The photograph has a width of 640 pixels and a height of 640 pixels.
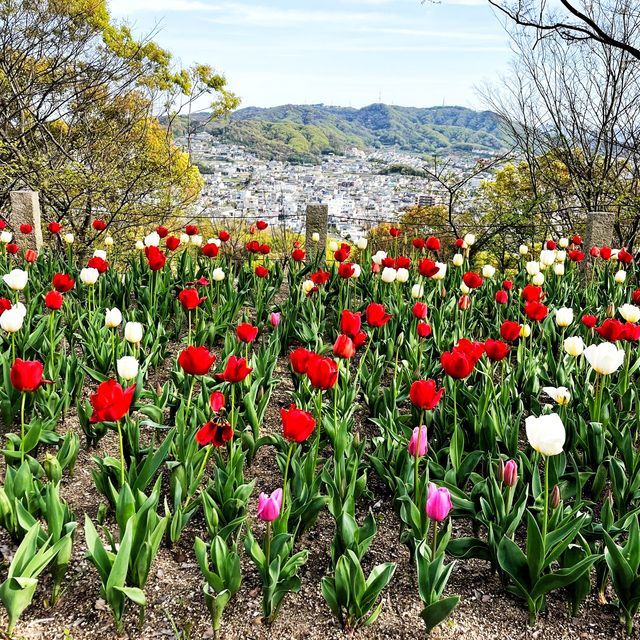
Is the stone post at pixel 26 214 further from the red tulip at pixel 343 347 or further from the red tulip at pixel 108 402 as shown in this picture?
the red tulip at pixel 108 402

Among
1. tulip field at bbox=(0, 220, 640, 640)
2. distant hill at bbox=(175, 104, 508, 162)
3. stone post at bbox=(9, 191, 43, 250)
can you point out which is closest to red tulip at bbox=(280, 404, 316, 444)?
tulip field at bbox=(0, 220, 640, 640)

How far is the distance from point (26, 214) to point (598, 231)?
18.6ft

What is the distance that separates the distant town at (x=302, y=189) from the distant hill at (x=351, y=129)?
0.92m

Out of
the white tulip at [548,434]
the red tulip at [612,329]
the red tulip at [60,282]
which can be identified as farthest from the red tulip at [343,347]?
the red tulip at [60,282]

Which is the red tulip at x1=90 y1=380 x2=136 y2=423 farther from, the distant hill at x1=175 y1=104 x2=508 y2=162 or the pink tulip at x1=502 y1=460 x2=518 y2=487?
the distant hill at x1=175 y1=104 x2=508 y2=162

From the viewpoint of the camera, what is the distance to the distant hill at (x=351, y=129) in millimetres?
21531

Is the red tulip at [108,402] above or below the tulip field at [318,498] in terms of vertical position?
above

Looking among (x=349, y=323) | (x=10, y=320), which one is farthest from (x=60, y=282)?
(x=349, y=323)

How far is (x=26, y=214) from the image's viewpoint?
6453 millimetres

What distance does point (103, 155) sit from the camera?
11.3m

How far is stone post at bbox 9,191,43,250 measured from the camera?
6.40 metres

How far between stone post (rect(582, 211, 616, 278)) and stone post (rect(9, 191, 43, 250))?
17.9 feet

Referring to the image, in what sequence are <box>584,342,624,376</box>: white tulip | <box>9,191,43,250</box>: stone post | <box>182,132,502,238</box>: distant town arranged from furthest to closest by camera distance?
1. <box>182,132,502,238</box>: distant town
2. <box>9,191,43,250</box>: stone post
3. <box>584,342,624,376</box>: white tulip

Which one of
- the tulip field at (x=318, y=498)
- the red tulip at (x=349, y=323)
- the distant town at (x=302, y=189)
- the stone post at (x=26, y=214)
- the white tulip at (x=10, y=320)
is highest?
the distant town at (x=302, y=189)
